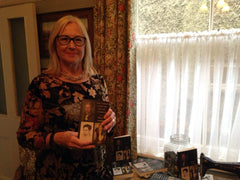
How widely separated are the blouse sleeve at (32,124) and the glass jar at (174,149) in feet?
3.01

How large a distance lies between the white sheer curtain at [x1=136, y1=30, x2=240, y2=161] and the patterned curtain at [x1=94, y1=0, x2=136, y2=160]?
156 millimetres

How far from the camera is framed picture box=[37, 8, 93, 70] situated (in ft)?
5.61

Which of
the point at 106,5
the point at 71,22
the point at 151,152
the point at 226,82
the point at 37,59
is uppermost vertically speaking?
the point at 106,5

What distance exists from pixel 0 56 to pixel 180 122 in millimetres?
2203

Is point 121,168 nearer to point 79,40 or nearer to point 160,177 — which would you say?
point 160,177

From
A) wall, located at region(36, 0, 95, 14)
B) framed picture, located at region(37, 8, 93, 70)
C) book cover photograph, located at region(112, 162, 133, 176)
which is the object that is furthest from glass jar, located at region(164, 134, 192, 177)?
wall, located at region(36, 0, 95, 14)

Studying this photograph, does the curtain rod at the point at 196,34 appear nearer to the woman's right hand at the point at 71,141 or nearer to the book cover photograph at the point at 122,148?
the book cover photograph at the point at 122,148

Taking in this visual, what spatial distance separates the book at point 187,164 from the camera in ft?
3.93

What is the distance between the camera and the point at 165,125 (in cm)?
166

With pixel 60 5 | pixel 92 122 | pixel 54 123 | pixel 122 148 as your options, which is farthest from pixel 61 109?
pixel 60 5

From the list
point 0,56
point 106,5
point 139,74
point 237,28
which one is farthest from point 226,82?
point 0,56

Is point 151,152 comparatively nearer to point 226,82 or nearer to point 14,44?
point 226,82

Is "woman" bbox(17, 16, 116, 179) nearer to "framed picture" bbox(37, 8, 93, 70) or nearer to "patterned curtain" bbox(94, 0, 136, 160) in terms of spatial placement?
"patterned curtain" bbox(94, 0, 136, 160)

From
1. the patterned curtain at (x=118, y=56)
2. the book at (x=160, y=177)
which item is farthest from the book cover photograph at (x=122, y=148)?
the book at (x=160, y=177)
